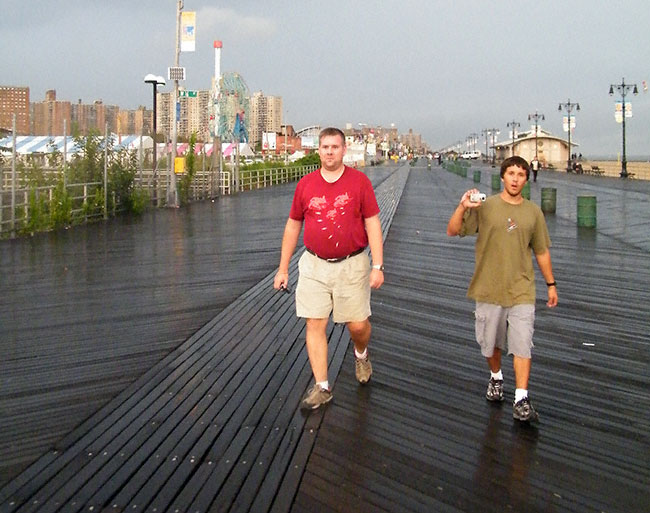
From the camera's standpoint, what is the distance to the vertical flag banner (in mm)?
24312

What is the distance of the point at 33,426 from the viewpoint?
15.1ft

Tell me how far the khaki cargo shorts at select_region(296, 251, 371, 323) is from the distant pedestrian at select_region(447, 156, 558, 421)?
2.00 feet

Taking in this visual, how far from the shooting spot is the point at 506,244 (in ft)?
15.1

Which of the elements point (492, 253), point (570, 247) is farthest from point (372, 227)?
point (570, 247)

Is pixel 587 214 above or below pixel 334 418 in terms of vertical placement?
above

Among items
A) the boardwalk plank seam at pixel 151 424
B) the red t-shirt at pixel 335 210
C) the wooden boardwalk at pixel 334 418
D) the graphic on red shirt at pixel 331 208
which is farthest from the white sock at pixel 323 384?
the graphic on red shirt at pixel 331 208

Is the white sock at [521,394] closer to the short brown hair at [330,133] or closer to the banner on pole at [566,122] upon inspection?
the short brown hair at [330,133]

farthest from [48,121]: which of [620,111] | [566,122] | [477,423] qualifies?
[566,122]

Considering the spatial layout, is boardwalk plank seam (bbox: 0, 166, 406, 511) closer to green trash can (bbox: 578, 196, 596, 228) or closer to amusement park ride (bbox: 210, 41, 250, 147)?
green trash can (bbox: 578, 196, 596, 228)

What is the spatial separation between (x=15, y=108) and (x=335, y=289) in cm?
1518

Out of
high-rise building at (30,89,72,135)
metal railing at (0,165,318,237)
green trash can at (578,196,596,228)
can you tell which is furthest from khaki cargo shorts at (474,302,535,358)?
high-rise building at (30,89,72,135)

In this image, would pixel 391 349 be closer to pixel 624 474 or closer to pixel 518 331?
pixel 518 331

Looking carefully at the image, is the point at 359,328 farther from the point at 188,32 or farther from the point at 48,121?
the point at 188,32

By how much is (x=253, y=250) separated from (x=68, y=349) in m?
7.12
